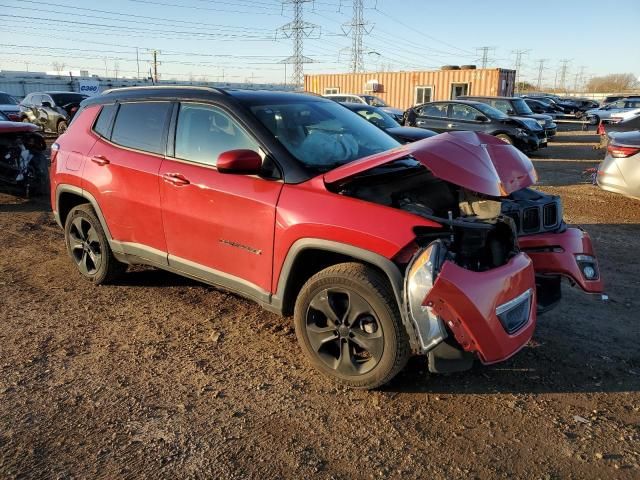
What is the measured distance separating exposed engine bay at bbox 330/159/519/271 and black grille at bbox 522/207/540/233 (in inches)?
6.9

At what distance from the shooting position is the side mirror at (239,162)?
3271mm

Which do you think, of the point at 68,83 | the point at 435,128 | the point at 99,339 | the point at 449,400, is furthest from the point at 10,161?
the point at 68,83

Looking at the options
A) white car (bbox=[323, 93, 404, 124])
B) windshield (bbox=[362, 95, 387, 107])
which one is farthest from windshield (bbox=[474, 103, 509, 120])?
windshield (bbox=[362, 95, 387, 107])

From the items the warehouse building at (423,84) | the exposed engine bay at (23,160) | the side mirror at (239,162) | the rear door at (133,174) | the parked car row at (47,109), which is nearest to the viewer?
the side mirror at (239,162)

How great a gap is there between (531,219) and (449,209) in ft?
1.98

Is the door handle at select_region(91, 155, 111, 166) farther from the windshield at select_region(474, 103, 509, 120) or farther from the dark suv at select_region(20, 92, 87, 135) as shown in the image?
the dark suv at select_region(20, 92, 87, 135)

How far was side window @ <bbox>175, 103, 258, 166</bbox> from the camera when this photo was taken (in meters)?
A: 3.65

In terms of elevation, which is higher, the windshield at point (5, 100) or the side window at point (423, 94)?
the side window at point (423, 94)

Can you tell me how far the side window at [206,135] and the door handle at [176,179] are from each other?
6.1 inches

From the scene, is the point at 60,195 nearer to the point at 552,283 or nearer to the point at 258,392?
the point at 258,392

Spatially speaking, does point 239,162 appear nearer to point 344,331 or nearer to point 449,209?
point 344,331

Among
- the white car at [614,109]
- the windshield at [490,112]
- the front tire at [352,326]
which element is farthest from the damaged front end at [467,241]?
the white car at [614,109]

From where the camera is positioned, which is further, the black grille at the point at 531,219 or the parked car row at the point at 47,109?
the parked car row at the point at 47,109

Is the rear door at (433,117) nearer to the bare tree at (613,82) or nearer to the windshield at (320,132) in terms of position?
the windshield at (320,132)
